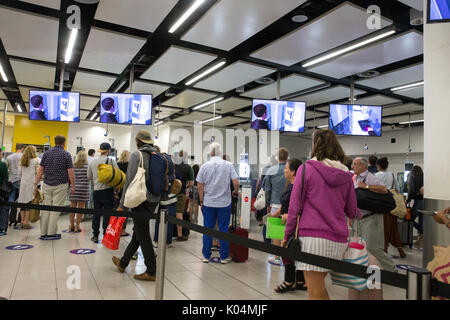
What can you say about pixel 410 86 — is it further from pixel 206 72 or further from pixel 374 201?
pixel 374 201

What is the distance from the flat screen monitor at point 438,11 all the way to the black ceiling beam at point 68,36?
13.7ft

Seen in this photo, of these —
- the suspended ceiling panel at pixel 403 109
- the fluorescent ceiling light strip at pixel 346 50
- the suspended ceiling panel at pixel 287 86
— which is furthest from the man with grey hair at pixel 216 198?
the suspended ceiling panel at pixel 403 109

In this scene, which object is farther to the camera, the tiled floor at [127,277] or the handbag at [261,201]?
the handbag at [261,201]

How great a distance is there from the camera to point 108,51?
21.0 feet

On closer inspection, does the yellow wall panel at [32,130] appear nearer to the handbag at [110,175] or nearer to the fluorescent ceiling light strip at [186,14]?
the handbag at [110,175]

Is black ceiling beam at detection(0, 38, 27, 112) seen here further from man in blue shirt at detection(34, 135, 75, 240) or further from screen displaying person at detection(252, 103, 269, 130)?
screen displaying person at detection(252, 103, 269, 130)

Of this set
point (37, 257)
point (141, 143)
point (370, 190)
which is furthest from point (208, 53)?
point (37, 257)

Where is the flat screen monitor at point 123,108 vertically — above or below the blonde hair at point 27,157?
above

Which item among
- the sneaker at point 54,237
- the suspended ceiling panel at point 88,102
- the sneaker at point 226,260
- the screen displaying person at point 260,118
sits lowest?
the sneaker at point 226,260

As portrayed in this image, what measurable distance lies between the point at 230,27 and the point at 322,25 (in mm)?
1402

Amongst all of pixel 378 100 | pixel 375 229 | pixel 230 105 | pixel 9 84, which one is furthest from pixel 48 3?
pixel 378 100

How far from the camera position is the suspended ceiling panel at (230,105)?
34.1 feet

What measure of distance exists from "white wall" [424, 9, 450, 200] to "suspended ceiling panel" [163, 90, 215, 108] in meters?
7.03

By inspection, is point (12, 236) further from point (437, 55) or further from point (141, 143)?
point (437, 55)
